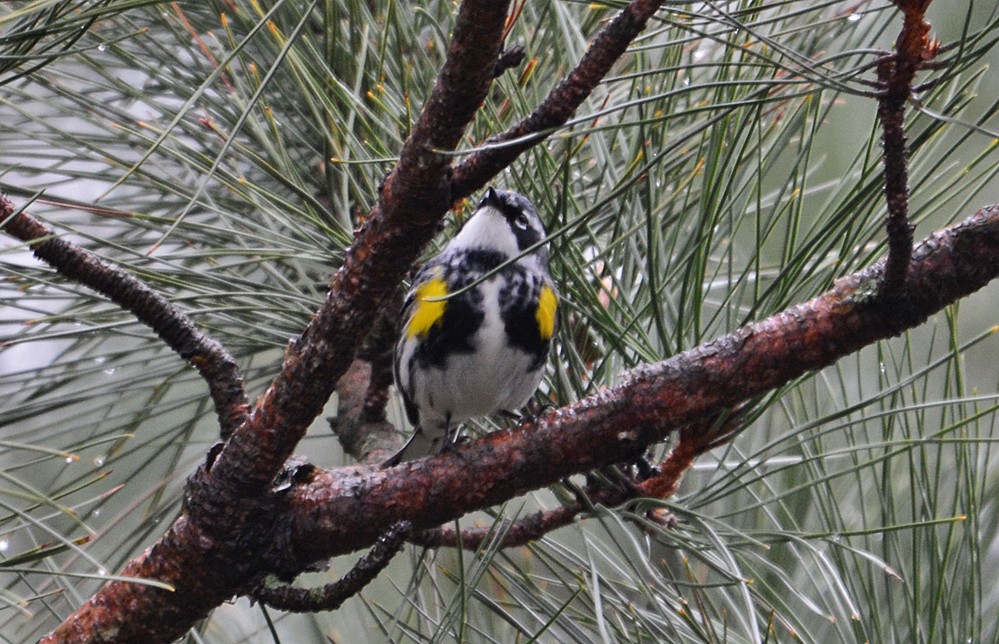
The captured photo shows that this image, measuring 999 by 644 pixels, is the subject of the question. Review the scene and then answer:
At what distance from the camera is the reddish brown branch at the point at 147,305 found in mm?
882

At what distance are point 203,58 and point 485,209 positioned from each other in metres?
0.56

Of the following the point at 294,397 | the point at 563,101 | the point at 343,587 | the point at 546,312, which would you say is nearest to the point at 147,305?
the point at 294,397

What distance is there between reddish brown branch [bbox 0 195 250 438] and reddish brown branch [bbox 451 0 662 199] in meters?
0.32

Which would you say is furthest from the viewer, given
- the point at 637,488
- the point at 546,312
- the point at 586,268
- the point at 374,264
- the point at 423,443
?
the point at 423,443

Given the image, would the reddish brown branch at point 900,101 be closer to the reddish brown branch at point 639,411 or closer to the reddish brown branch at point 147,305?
the reddish brown branch at point 639,411

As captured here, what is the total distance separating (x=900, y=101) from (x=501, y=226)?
0.83m

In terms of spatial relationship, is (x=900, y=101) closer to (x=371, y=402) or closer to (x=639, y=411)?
(x=639, y=411)

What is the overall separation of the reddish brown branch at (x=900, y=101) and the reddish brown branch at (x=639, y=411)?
0.06m

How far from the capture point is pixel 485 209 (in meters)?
1.41

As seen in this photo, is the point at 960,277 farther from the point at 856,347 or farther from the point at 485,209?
the point at 485,209

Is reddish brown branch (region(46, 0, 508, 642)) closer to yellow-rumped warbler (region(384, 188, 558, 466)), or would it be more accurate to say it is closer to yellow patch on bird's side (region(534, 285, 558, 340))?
yellow-rumped warbler (region(384, 188, 558, 466))

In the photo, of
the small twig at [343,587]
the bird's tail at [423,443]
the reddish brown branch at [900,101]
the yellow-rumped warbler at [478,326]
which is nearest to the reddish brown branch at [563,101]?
the reddish brown branch at [900,101]

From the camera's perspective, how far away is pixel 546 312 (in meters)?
1.37

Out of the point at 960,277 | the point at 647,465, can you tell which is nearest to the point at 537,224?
the point at 647,465
